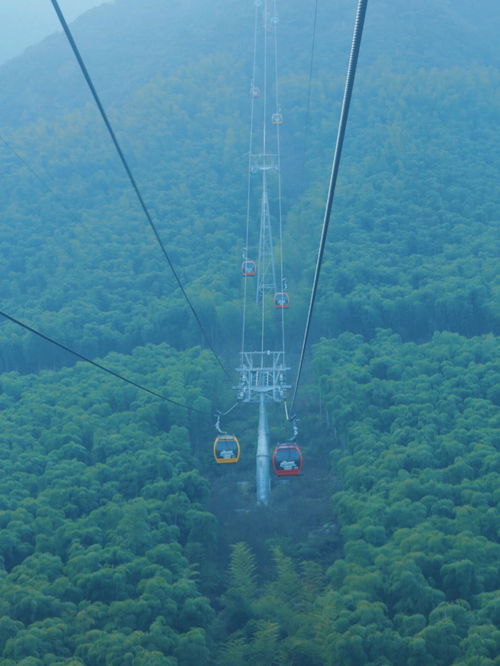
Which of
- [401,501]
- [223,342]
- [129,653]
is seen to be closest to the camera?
[129,653]

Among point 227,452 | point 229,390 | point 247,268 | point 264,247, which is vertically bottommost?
point 227,452

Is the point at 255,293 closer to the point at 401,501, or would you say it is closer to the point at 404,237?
the point at 404,237

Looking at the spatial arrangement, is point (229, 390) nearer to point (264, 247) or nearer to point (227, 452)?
point (227, 452)

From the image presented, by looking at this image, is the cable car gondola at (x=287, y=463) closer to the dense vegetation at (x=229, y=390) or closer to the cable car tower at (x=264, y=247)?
the dense vegetation at (x=229, y=390)

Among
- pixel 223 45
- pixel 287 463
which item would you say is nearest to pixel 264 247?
pixel 287 463

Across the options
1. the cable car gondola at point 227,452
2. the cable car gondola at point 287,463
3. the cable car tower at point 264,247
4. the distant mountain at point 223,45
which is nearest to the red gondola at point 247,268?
the cable car tower at point 264,247

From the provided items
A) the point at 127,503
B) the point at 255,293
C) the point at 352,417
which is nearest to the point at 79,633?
the point at 127,503
